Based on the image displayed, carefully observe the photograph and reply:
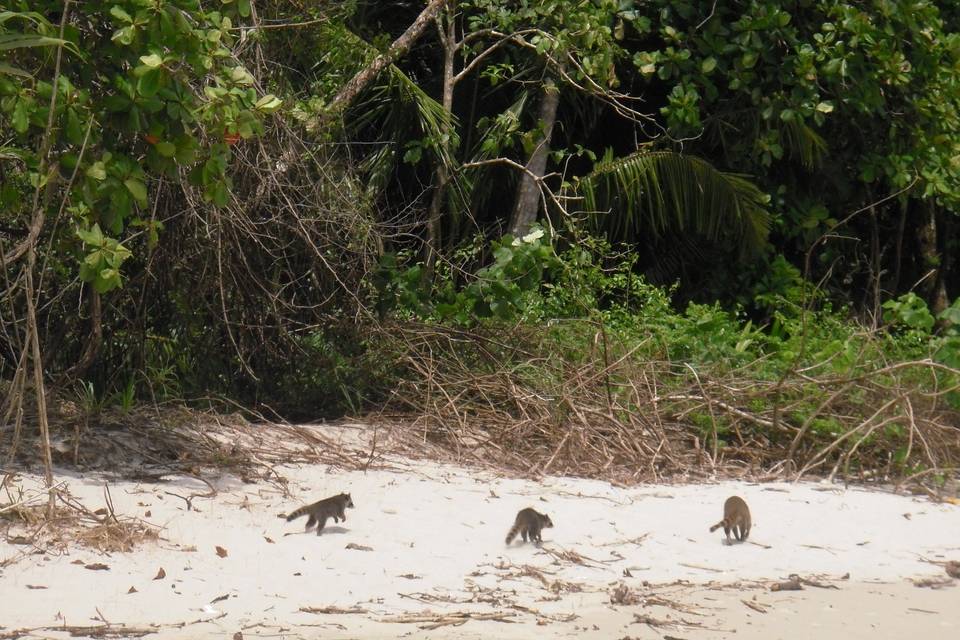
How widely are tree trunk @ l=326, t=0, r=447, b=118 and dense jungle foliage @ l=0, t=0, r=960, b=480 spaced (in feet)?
0.10

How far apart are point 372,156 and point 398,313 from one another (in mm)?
1653

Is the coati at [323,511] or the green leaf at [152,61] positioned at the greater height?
the green leaf at [152,61]

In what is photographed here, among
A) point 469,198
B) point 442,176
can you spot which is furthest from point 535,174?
point 442,176

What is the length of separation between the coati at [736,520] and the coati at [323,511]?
174 centimetres

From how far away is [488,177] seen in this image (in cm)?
998

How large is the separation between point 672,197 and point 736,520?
184 inches

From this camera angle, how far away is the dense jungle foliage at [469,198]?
18.3 ft

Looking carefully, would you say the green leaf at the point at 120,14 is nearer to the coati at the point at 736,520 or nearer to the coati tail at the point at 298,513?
the coati tail at the point at 298,513

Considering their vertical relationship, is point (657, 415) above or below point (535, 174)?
below

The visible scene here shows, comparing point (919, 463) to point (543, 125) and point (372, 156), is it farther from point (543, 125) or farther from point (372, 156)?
point (372, 156)

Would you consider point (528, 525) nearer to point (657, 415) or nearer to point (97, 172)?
point (657, 415)

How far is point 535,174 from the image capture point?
9.66 meters

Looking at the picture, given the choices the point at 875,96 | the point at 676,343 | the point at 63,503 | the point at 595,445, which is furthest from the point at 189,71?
the point at 875,96

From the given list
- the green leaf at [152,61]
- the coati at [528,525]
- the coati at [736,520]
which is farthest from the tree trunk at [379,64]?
the coati at [736,520]
